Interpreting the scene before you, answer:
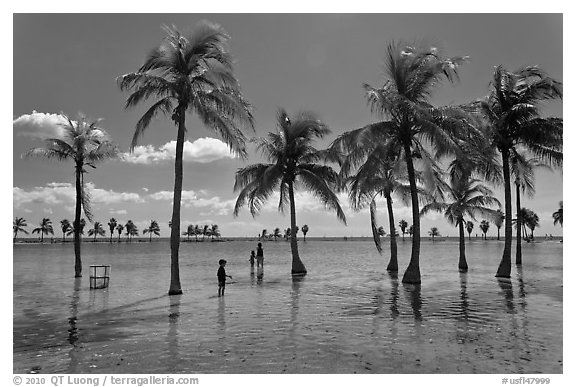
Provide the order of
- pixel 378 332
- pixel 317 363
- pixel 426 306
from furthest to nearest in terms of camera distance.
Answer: pixel 426 306 → pixel 378 332 → pixel 317 363

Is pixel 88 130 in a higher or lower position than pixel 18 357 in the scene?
higher

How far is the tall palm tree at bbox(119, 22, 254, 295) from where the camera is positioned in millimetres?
18766

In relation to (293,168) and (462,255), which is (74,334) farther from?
(462,255)

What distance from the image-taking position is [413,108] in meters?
20.6

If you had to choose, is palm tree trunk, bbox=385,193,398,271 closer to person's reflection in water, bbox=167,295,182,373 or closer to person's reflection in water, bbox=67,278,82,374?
person's reflection in water, bbox=167,295,182,373

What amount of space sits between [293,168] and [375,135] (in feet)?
25.7

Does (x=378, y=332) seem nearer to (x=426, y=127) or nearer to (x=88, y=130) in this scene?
(x=426, y=127)

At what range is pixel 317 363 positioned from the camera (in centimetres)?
905

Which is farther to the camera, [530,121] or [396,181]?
[396,181]

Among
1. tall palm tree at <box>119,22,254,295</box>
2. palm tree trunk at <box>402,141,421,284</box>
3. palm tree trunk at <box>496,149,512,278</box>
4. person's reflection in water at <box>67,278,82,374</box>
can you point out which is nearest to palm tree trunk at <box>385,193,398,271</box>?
palm tree trunk at <box>402,141,421,284</box>

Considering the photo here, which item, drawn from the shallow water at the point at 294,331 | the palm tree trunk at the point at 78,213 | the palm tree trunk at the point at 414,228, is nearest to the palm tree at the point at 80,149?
the palm tree trunk at the point at 78,213

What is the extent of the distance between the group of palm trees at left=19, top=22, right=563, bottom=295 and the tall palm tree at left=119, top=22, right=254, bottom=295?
4 cm

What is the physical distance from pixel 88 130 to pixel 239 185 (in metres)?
10.2

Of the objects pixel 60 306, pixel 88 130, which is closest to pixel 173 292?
pixel 60 306
